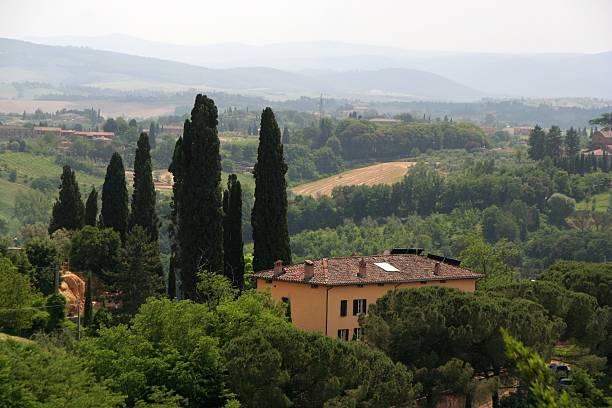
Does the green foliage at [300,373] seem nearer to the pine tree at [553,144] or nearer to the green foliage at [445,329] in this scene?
the green foliage at [445,329]

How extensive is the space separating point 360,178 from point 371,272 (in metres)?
126

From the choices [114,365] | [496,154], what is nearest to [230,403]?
[114,365]

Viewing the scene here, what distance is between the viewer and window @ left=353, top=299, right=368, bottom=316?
45500mm

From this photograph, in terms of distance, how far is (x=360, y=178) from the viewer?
568 feet

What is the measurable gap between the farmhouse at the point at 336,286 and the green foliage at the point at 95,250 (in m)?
7.94

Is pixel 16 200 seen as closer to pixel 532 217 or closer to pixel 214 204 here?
pixel 532 217

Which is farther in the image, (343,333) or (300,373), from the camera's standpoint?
(343,333)

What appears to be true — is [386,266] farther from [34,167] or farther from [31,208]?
[34,167]

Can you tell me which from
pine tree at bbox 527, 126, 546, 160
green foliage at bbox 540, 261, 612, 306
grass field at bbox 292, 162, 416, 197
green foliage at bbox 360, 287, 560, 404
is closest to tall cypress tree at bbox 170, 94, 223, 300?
green foliage at bbox 360, 287, 560, 404

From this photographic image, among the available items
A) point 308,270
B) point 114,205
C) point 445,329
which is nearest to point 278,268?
point 308,270

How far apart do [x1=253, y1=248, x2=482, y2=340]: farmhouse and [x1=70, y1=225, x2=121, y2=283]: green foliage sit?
26.1 feet

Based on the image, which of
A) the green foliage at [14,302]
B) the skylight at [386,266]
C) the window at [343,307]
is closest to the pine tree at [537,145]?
the skylight at [386,266]

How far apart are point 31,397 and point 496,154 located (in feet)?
566

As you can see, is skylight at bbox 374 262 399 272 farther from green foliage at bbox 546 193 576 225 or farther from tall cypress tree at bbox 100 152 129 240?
green foliage at bbox 546 193 576 225
